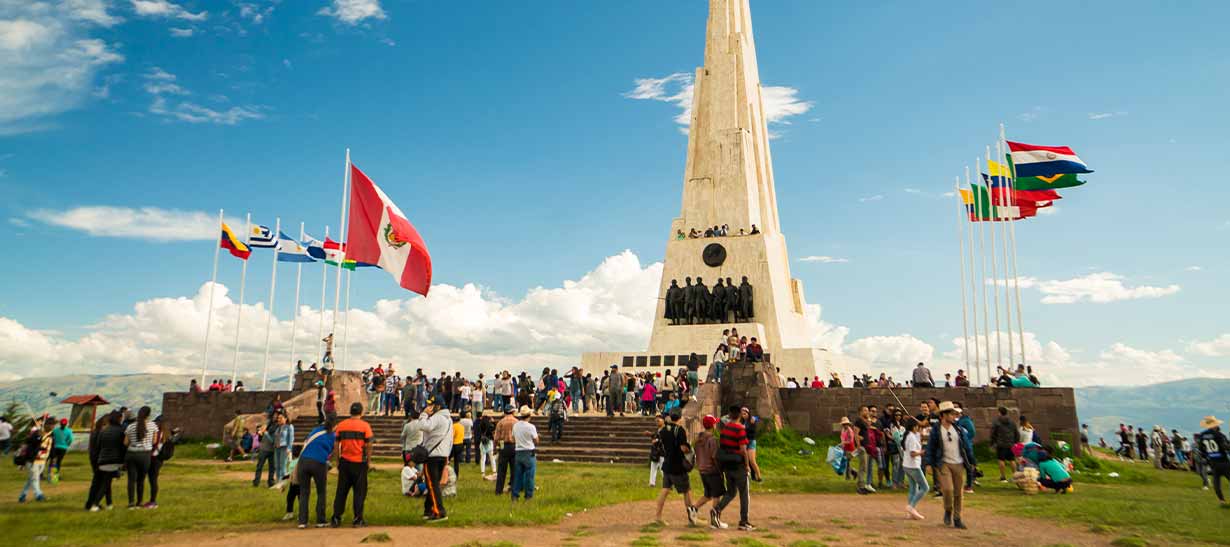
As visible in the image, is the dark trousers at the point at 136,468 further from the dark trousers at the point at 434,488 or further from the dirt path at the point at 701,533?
the dark trousers at the point at 434,488

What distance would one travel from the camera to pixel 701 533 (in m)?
7.65

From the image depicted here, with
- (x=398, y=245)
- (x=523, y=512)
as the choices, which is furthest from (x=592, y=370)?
(x=523, y=512)

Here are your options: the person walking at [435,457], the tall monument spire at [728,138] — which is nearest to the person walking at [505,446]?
the person walking at [435,457]

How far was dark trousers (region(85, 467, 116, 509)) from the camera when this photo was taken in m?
8.47

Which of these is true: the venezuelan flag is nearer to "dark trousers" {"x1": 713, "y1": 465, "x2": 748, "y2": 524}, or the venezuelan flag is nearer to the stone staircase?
the stone staircase

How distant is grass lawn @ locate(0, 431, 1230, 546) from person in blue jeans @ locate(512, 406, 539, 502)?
0.89ft

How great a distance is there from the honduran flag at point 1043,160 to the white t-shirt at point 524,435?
1596cm

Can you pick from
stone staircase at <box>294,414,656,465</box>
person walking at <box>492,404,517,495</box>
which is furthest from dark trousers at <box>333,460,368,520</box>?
stone staircase at <box>294,414,656,465</box>

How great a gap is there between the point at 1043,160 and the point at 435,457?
17728 millimetres

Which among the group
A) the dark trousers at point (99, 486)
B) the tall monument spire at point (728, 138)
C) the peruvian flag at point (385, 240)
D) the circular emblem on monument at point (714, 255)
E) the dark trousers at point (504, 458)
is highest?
the tall monument spire at point (728, 138)

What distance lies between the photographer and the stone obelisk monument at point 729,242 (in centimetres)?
2444

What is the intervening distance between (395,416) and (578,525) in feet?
39.4

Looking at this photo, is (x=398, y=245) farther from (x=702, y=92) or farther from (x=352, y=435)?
(x=702, y=92)

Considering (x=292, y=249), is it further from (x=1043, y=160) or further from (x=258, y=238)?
(x=1043, y=160)
